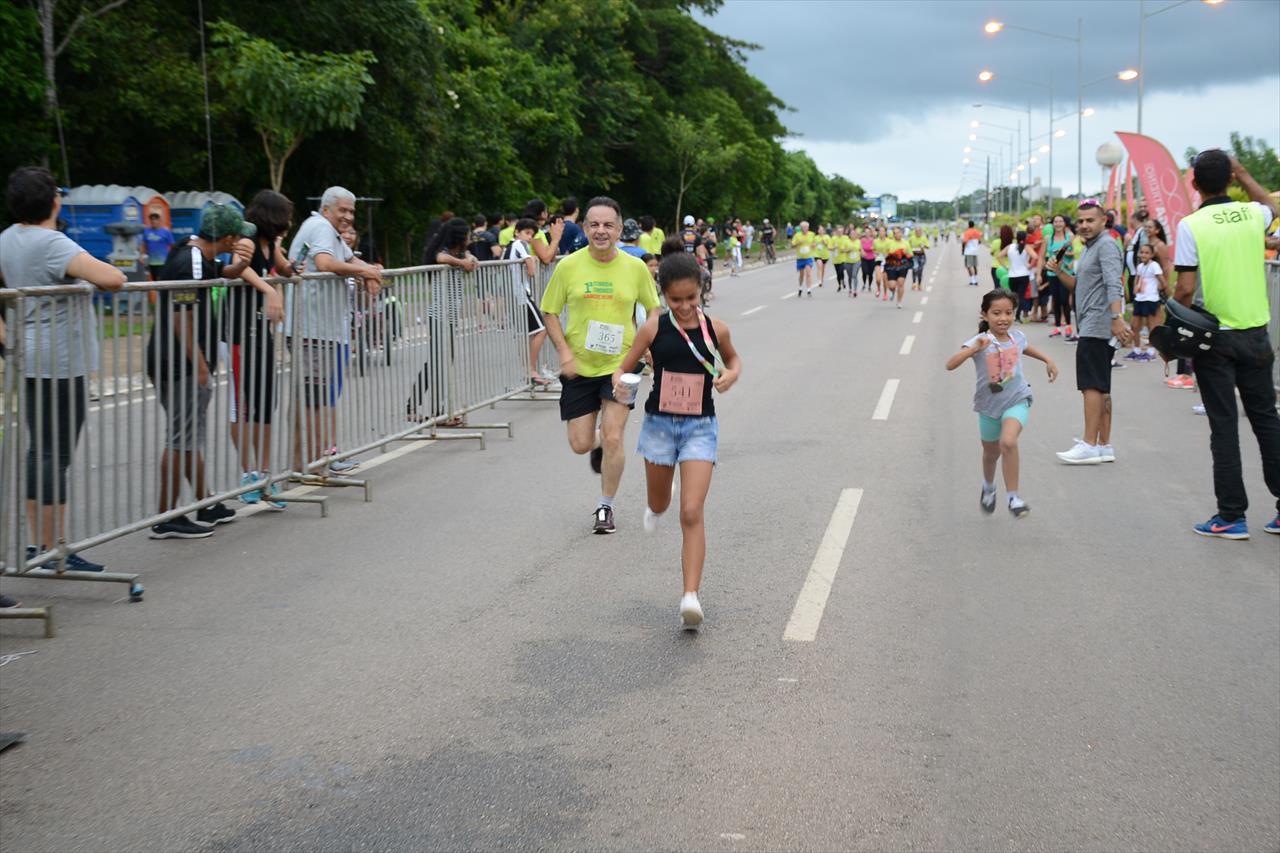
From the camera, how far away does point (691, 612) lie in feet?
18.8

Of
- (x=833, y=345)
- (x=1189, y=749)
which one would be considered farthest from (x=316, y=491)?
(x=833, y=345)

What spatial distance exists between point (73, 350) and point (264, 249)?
2.04 meters

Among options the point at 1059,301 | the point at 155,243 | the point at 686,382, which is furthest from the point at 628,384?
the point at 155,243

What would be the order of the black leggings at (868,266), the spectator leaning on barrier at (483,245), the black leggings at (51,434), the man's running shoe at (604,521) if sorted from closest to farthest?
the black leggings at (51,434) → the man's running shoe at (604,521) → the spectator leaning on barrier at (483,245) → the black leggings at (868,266)

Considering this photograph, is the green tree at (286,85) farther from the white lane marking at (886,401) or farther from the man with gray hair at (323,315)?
the man with gray hair at (323,315)

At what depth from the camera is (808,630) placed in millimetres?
5895

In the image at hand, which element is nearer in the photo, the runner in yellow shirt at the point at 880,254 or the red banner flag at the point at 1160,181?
the red banner flag at the point at 1160,181

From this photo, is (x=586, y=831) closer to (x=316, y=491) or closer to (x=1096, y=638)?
(x=1096, y=638)

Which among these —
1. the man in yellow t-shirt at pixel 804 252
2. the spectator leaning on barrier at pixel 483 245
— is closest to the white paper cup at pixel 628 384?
the spectator leaning on barrier at pixel 483 245

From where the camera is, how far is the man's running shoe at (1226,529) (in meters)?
7.68

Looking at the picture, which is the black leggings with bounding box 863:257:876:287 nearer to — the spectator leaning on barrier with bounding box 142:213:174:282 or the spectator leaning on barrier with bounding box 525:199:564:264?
the spectator leaning on barrier with bounding box 142:213:174:282

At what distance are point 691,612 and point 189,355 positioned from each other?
3.31 m

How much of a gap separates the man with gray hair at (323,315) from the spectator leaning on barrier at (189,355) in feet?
1.72

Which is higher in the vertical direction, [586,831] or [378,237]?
[378,237]
